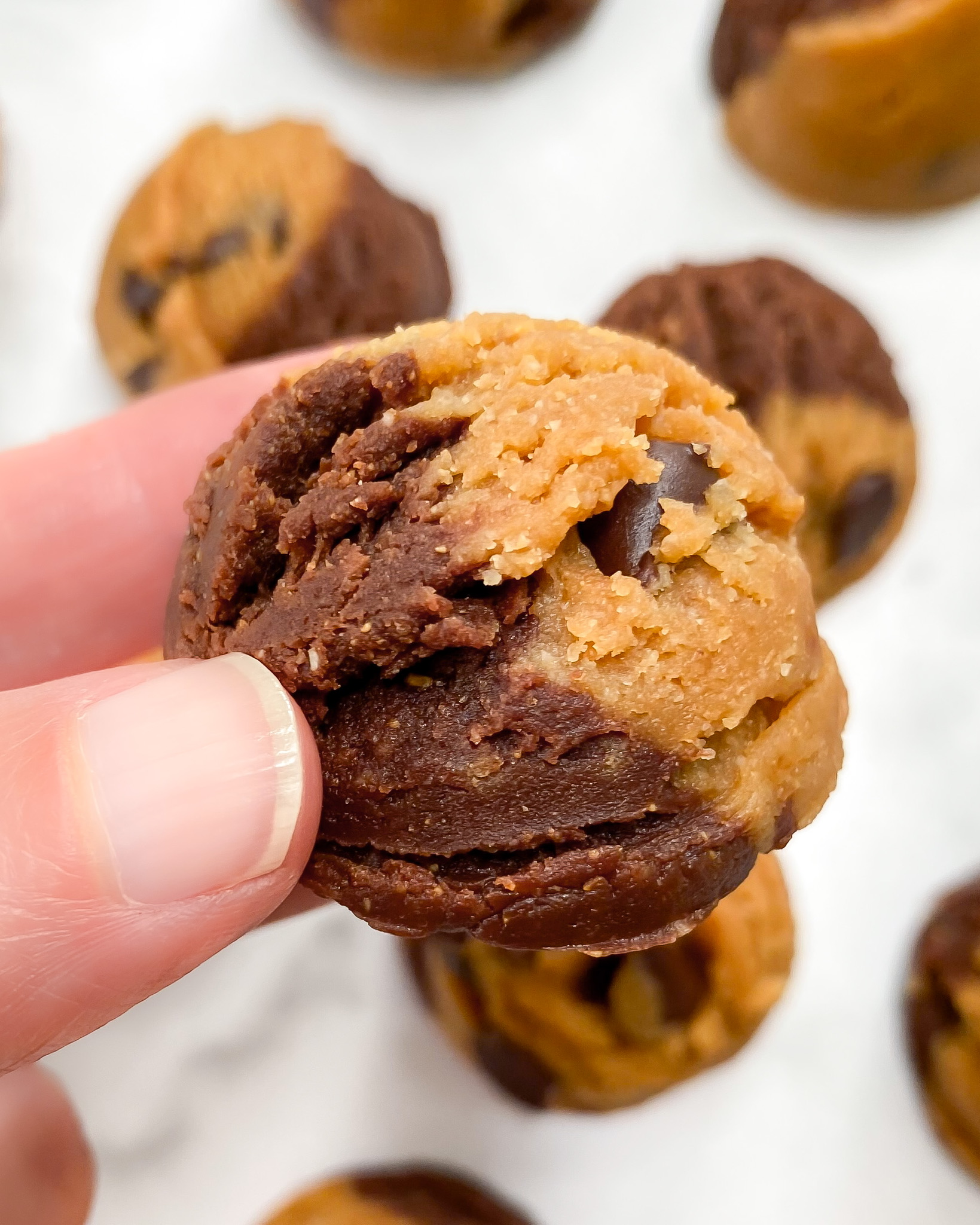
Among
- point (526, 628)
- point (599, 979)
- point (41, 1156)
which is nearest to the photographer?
point (526, 628)

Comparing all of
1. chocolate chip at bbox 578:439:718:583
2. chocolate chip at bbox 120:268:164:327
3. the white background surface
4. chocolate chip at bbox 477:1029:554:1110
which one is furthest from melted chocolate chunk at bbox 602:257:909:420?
chocolate chip at bbox 477:1029:554:1110

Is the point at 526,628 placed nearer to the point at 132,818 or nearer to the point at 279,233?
the point at 132,818

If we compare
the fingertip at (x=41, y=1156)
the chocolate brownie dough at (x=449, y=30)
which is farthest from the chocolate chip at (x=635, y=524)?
the chocolate brownie dough at (x=449, y=30)

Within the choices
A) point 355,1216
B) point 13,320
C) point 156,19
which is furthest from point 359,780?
point 156,19

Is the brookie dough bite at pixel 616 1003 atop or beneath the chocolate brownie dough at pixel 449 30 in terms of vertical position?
beneath

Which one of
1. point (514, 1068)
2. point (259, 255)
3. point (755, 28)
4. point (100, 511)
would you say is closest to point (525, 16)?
point (755, 28)

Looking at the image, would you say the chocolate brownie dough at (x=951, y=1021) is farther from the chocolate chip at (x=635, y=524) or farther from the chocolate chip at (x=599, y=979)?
the chocolate chip at (x=635, y=524)

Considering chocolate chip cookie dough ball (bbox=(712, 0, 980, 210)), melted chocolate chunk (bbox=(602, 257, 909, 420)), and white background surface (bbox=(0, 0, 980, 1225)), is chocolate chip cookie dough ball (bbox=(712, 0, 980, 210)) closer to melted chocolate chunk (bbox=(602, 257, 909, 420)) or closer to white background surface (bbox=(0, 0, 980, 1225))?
white background surface (bbox=(0, 0, 980, 1225))
